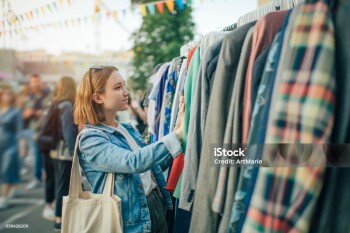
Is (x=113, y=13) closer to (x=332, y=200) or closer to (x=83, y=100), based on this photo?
(x=83, y=100)

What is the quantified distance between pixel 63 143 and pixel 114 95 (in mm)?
2817

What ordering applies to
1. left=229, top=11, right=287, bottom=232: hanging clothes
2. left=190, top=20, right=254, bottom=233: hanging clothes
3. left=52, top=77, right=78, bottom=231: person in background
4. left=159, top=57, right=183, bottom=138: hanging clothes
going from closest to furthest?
left=229, top=11, right=287, bottom=232: hanging clothes < left=190, top=20, right=254, bottom=233: hanging clothes < left=159, top=57, right=183, bottom=138: hanging clothes < left=52, top=77, right=78, bottom=231: person in background

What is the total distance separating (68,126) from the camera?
14.6 feet

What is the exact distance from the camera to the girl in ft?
6.05

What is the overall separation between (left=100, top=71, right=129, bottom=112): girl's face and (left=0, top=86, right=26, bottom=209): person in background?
3476 mm

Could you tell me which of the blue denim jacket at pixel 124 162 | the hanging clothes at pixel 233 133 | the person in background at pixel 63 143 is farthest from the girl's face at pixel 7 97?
the hanging clothes at pixel 233 133

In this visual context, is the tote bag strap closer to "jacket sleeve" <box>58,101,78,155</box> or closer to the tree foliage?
"jacket sleeve" <box>58,101,78,155</box>

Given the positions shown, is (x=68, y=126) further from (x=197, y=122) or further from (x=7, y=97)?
(x=197, y=122)

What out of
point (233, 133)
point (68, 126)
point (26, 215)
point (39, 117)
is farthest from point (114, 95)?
point (39, 117)

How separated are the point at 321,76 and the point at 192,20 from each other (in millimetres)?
21923

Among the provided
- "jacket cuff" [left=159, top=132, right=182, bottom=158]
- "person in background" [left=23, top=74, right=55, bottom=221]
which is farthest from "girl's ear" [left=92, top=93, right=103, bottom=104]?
"person in background" [left=23, top=74, right=55, bottom=221]

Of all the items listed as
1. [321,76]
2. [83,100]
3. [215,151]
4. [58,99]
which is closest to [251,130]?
[215,151]

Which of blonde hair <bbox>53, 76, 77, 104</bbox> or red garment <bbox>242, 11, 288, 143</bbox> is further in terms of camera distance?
blonde hair <bbox>53, 76, 77, 104</bbox>

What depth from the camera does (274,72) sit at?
1336 millimetres
